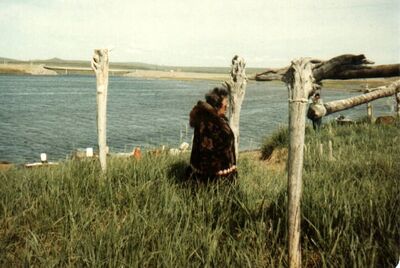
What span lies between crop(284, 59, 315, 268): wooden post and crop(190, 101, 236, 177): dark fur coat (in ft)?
6.55

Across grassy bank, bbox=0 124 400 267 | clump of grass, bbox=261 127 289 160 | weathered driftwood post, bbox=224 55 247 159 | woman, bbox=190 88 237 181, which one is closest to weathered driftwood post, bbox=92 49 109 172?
grassy bank, bbox=0 124 400 267

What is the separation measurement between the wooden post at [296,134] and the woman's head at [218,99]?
199cm

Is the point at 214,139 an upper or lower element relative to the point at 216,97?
lower

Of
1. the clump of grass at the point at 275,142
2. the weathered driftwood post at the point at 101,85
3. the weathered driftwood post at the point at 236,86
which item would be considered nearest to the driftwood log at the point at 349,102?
the weathered driftwood post at the point at 236,86

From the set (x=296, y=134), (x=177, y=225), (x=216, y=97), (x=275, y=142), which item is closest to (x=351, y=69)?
(x=296, y=134)

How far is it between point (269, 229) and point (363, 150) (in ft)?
20.3

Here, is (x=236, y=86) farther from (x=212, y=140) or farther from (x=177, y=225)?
(x=177, y=225)

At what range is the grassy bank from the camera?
325 centimetres

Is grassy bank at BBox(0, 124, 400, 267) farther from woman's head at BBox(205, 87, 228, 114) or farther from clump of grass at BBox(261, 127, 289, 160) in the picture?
clump of grass at BBox(261, 127, 289, 160)

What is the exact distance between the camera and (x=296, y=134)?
335 centimetres

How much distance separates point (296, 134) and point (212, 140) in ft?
7.03

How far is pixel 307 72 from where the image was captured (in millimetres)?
3244

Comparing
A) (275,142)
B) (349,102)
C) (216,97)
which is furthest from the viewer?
(275,142)

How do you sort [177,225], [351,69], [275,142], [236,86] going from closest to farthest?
[351,69] < [177,225] < [236,86] < [275,142]
